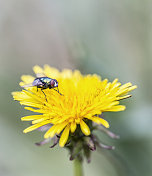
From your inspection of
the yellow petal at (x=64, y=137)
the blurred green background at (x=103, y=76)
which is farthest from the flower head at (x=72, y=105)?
the blurred green background at (x=103, y=76)

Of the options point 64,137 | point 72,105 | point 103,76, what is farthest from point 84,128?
point 103,76

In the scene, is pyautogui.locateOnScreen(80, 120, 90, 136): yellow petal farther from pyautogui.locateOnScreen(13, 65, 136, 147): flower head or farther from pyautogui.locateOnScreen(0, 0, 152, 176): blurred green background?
pyautogui.locateOnScreen(0, 0, 152, 176): blurred green background

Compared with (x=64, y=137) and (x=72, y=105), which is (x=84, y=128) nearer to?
(x=64, y=137)

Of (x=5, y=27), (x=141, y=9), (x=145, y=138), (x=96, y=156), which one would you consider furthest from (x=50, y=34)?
(x=145, y=138)

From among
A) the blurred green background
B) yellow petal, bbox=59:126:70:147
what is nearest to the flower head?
yellow petal, bbox=59:126:70:147

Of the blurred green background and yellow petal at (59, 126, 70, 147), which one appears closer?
yellow petal at (59, 126, 70, 147)
